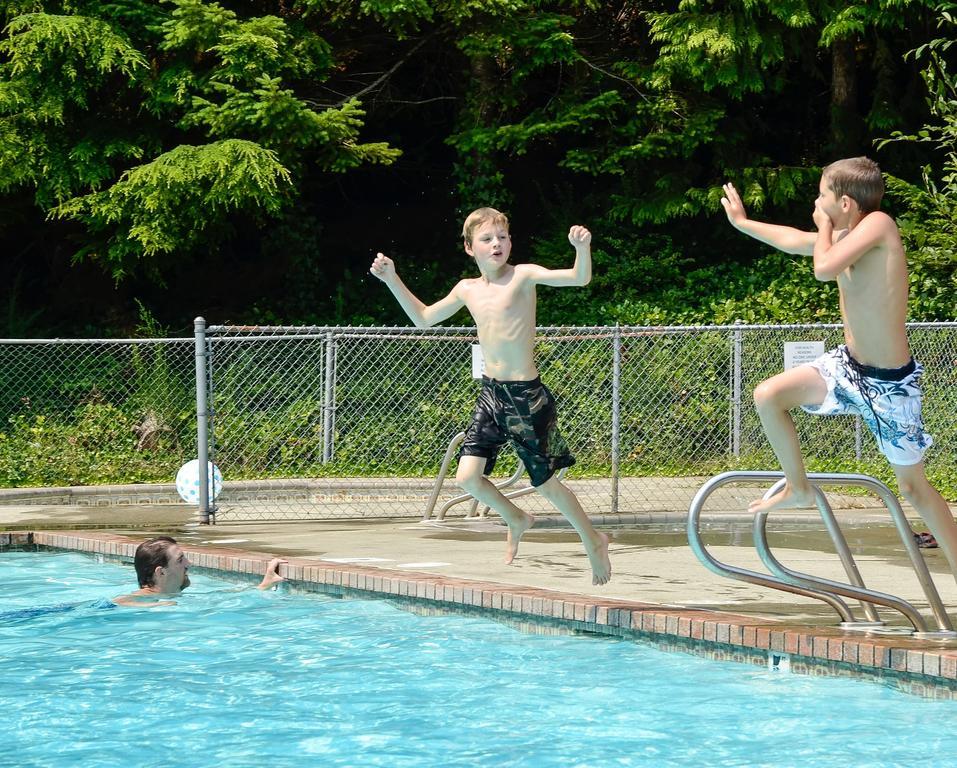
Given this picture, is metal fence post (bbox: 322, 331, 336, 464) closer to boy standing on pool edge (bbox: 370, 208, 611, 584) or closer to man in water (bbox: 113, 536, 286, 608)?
man in water (bbox: 113, 536, 286, 608)

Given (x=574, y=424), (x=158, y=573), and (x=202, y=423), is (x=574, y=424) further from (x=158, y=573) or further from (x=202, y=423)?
(x=158, y=573)

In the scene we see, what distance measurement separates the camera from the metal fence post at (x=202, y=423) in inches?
432

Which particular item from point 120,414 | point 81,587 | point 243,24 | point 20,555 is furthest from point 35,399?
point 81,587

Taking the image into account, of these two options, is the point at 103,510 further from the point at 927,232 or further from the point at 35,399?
the point at 927,232

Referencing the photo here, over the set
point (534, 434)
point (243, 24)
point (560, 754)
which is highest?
point (243, 24)

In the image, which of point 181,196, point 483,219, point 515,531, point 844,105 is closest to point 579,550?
point 515,531

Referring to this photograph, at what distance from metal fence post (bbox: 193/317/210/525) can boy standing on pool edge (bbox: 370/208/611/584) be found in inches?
174

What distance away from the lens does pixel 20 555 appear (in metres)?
9.66

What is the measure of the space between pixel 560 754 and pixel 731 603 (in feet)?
7.22

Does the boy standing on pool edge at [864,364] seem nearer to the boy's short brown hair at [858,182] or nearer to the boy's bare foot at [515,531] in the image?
the boy's short brown hair at [858,182]

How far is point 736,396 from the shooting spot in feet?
45.5

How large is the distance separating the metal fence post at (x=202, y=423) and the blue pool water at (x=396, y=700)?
332cm

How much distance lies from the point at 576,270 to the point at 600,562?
5.10ft

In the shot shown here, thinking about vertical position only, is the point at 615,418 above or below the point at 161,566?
above
